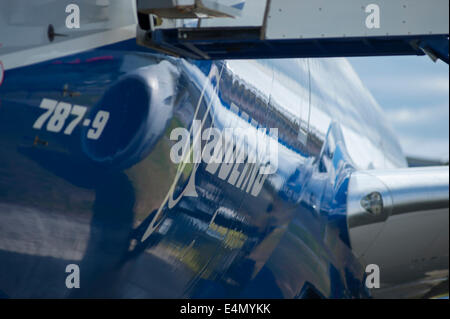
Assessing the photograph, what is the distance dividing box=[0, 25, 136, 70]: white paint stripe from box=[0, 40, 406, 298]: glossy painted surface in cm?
3

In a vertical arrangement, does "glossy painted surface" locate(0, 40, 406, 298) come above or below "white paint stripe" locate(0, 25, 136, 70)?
below

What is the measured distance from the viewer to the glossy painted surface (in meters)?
3.54

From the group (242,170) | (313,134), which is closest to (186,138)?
(242,170)

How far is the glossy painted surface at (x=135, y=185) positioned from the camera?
139 inches

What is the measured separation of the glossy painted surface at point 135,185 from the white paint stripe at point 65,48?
0.03 m

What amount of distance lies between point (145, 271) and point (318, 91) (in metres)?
4.08

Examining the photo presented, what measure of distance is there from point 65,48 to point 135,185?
82cm

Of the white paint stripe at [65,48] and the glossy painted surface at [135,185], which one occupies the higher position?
the white paint stripe at [65,48]

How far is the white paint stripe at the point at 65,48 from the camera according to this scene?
11.3 ft

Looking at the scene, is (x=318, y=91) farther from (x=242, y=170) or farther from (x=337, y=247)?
(x=242, y=170)

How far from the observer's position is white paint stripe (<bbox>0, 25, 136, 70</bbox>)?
11.3ft

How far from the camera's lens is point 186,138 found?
428cm

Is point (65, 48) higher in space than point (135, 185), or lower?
higher

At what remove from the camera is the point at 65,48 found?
3.59m
